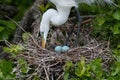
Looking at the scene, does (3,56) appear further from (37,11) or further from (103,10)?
(103,10)

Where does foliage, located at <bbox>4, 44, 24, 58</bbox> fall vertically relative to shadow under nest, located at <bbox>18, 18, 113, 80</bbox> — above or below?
above

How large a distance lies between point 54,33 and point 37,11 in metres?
0.38

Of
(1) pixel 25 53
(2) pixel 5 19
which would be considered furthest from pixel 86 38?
(2) pixel 5 19

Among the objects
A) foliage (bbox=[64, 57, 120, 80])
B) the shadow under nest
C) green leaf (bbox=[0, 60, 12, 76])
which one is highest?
green leaf (bbox=[0, 60, 12, 76])

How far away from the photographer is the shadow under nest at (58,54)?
14.1ft

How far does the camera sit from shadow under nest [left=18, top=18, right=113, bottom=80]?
14.1 ft

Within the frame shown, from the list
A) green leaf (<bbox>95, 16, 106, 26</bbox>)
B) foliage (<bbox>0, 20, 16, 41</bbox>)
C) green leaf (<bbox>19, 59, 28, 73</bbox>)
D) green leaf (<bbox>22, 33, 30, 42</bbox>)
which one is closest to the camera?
green leaf (<bbox>19, 59, 28, 73</bbox>)

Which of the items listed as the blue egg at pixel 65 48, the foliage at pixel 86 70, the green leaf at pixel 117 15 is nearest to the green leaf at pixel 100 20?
the green leaf at pixel 117 15

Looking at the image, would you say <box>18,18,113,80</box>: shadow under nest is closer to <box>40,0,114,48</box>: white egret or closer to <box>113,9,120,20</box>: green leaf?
<box>40,0,114,48</box>: white egret

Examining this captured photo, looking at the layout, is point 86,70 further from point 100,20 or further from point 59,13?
point 59,13

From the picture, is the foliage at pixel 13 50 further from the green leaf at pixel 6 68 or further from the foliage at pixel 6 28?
the foliage at pixel 6 28

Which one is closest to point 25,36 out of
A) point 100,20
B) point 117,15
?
point 100,20

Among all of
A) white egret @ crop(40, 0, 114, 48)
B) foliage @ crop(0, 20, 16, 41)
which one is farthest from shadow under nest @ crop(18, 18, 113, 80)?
foliage @ crop(0, 20, 16, 41)

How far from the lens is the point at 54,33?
4.82 meters
